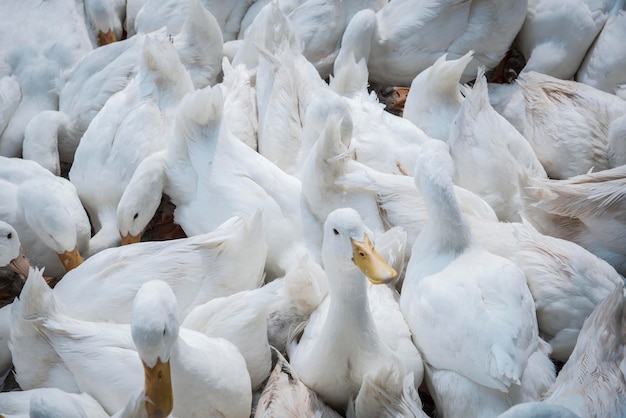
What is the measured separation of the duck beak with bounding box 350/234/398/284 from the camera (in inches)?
77.2

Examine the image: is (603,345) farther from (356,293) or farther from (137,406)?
(137,406)

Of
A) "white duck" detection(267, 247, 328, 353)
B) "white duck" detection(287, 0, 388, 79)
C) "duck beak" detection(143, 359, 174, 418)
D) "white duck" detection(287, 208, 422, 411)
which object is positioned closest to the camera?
"duck beak" detection(143, 359, 174, 418)

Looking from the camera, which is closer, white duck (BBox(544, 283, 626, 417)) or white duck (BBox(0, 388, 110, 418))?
white duck (BBox(0, 388, 110, 418))

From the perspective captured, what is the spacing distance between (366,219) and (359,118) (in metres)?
0.46

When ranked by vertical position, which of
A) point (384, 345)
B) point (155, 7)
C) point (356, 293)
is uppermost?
point (155, 7)

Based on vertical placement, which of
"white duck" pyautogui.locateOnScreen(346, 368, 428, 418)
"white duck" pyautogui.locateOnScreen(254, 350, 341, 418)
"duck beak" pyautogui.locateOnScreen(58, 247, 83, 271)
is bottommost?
"white duck" pyautogui.locateOnScreen(254, 350, 341, 418)

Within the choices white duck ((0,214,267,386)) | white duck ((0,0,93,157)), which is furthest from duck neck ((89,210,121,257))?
white duck ((0,0,93,157))

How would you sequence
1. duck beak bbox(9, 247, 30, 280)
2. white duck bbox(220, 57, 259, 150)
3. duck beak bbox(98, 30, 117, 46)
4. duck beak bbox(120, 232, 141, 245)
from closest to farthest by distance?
1. duck beak bbox(9, 247, 30, 280)
2. duck beak bbox(120, 232, 141, 245)
3. white duck bbox(220, 57, 259, 150)
4. duck beak bbox(98, 30, 117, 46)

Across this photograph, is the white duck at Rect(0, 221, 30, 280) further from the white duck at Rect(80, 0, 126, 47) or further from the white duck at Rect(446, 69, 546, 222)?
the white duck at Rect(446, 69, 546, 222)

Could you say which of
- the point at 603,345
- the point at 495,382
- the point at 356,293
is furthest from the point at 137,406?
the point at 603,345

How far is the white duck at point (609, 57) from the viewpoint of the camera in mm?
3160

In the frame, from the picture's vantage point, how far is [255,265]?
251cm

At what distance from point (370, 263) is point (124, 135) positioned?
1.26 metres

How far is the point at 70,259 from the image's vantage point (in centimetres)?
265
